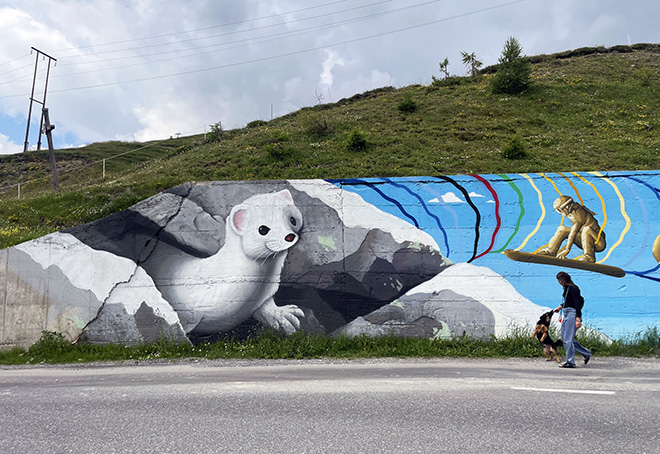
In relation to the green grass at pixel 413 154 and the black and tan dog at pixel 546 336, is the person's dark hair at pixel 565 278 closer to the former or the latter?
the black and tan dog at pixel 546 336

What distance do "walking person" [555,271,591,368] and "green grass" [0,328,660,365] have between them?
65 cm

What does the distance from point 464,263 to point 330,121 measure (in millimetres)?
14339

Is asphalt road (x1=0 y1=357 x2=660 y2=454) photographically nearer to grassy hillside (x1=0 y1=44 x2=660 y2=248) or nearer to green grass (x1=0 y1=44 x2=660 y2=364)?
Answer: green grass (x1=0 y1=44 x2=660 y2=364)

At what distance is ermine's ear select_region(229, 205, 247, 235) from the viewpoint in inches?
313

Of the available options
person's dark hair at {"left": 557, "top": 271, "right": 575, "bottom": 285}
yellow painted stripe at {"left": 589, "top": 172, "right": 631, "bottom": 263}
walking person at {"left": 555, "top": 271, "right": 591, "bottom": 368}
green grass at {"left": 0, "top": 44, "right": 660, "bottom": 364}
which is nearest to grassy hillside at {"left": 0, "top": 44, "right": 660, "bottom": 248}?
green grass at {"left": 0, "top": 44, "right": 660, "bottom": 364}

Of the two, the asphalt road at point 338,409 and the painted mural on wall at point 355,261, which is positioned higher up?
the painted mural on wall at point 355,261

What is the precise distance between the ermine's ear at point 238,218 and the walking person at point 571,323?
611 centimetres

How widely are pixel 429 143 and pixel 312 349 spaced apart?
1176cm

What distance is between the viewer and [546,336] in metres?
6.77

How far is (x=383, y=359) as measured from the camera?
661 cm

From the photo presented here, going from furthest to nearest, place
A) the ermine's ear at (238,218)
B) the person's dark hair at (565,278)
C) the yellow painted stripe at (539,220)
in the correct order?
1. the ermine's ear at (238,218)
2. the yellow painted stripe at (539,220)
3. the person's dark hair at (565,278)

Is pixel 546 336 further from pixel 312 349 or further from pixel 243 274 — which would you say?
pixel 243 274

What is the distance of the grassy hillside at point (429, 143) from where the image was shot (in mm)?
12109

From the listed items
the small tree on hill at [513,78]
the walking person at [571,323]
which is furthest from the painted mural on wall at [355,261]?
the small tree on hill at [513,78]
